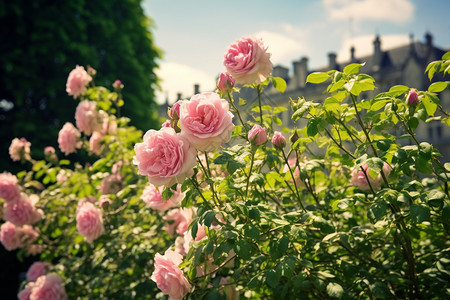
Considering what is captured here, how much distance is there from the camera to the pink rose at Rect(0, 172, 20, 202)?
12.2 feet

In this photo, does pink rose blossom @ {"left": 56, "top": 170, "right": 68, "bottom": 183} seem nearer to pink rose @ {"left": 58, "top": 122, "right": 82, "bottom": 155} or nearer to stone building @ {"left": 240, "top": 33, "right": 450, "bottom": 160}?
pink rose @ {"left": 58, "top": 122, "right": 82, "bottom": 155}

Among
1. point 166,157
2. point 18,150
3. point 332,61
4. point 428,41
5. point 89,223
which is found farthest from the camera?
point 332,61

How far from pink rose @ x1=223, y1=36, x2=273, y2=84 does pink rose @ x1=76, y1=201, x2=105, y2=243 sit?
1683 millimetres

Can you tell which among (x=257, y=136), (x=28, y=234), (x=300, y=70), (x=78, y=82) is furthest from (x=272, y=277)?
(x=300, y=70)

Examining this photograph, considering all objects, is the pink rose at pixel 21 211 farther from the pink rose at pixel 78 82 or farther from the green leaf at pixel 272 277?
the green leaf at pixel 272 277

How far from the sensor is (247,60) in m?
1.85

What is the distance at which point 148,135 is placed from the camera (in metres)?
1.60

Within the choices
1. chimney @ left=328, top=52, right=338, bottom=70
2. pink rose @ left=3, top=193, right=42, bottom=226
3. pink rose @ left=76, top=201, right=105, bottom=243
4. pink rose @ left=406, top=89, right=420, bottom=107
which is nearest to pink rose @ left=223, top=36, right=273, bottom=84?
pink rose @ left=406, top=89, right=420, bottom=107

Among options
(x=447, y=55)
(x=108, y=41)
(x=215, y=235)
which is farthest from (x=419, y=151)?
(x=108, y=41)

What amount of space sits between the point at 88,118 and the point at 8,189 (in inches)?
35.9

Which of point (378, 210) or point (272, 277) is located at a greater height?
point (378, 210)

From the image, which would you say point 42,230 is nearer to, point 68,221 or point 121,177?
point 68,221

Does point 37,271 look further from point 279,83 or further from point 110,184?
point 279,83

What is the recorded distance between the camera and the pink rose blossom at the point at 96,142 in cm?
379
